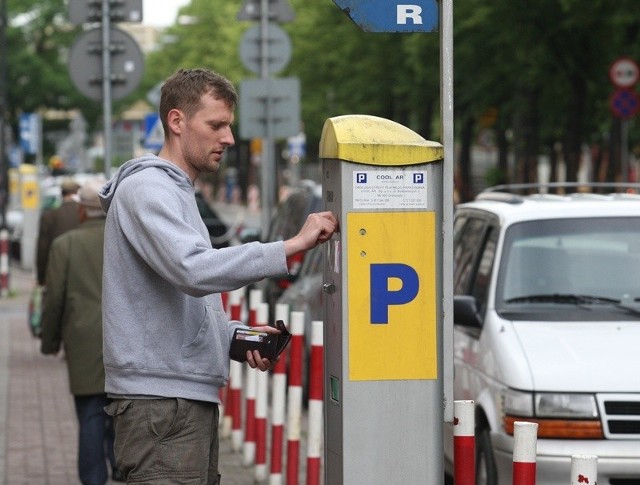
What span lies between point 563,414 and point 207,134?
305 cm

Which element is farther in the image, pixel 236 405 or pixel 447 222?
pixel 236 405

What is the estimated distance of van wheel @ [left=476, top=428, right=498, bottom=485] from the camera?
7.67m

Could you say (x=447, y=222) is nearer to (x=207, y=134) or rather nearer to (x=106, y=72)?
(x=207, y=134)

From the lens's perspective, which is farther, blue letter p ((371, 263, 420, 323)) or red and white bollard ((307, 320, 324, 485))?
red and white bollard ((307, 320, 324, 485))

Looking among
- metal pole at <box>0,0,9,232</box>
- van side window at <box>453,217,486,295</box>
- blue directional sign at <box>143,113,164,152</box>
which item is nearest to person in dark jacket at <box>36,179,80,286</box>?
van side window at <box>453,217,486,295</box>

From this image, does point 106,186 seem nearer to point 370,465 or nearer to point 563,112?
point 370,465

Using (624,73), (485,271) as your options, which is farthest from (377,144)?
(624,73)

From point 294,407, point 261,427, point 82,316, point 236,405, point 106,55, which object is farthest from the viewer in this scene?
point 106,55

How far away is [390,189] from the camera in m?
4.99

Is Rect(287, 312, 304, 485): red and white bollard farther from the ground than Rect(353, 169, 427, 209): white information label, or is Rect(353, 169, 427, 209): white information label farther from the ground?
Rect(353, 169, 427, 209): white information label

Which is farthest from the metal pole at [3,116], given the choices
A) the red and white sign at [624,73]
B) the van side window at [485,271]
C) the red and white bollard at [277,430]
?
the van side window at [485,271]

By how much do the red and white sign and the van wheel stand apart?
17611 mm

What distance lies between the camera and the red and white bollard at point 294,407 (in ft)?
27.9

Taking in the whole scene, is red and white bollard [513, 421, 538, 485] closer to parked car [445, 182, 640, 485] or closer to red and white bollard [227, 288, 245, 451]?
parked car [445, 182, 640, 485]
